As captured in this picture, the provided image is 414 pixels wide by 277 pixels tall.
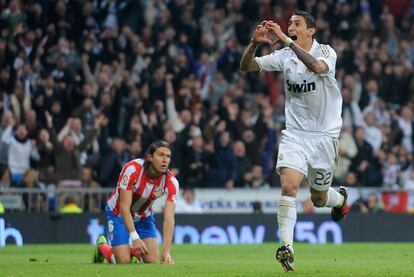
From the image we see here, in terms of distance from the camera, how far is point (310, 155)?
13.4 metres

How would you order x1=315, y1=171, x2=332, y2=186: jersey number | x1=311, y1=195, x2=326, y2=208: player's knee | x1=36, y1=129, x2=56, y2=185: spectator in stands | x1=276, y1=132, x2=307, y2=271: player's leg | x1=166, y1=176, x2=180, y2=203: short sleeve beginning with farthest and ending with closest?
x1=36, y1=129, x2=56, y2=185: spectator in stands
x1=166, y1=176, x2=180, y2=203: short sleeve
x1=311, y1=195, x2=326, y2=208: player's knee
x1=315, y1=171, x2=332, y2=186: jersey number
x1=276, y1=132, x2=307, y2=271: player's leg

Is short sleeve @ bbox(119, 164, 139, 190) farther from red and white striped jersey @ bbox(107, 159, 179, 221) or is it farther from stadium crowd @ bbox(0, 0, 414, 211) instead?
stadium crowd @ bbox(0, 0, 414, 211)

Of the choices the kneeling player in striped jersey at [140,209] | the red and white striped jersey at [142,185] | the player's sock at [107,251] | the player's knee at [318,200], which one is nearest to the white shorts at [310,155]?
the player's knee at [318,200]

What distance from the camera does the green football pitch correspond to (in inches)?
509

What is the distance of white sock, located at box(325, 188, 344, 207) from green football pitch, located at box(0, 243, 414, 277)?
752 millimetres

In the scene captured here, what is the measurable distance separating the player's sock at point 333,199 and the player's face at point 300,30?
2.02m

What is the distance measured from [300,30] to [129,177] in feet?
10.1

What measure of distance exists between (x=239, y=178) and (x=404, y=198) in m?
3.78

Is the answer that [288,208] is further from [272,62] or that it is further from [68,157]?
[68,157]

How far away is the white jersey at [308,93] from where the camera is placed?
43.9ft

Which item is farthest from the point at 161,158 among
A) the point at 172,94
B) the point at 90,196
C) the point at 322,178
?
the point at 172,94

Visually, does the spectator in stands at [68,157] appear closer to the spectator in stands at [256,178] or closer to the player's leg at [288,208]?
the spectator in stands at [256,178]

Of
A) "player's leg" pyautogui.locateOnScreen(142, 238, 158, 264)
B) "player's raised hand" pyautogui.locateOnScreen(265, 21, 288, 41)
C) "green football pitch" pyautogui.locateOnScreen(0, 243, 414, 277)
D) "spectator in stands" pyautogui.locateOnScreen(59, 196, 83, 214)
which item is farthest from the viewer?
"spectator in stands" pyautogui.locateOnScreen(59, 196, 83, 214)

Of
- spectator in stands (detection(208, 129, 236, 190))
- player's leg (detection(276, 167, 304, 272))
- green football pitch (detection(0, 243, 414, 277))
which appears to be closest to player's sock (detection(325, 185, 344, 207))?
green football pitch (detection(0, 243, 414, 277))
